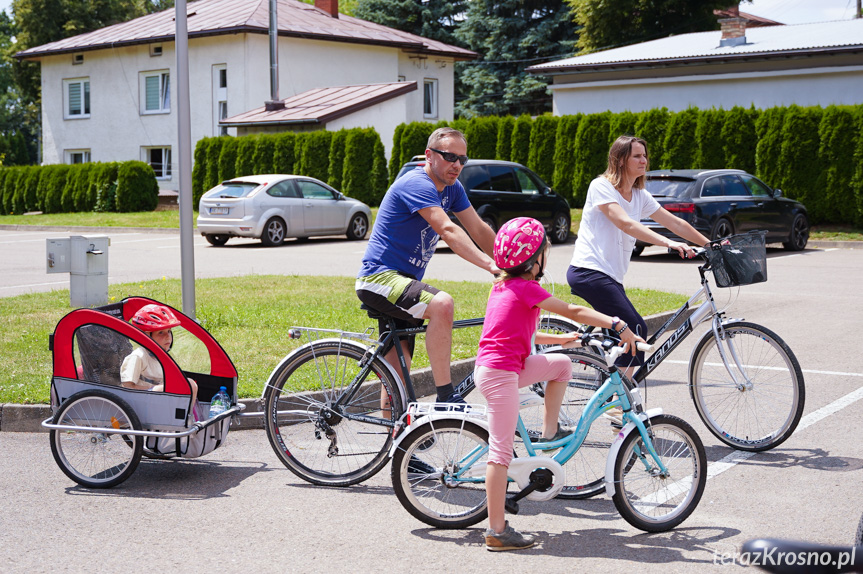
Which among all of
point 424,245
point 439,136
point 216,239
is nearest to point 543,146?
point 216,239

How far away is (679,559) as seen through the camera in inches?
167

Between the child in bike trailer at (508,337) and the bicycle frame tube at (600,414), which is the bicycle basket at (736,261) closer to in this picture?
the bicycle frame tube at (600,414)

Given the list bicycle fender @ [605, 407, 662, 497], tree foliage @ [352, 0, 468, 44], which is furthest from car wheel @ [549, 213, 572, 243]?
tree foliage @ [352, 0, 468, 44]

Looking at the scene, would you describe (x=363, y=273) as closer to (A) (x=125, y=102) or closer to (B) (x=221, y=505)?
(B) (x=221, y=505)

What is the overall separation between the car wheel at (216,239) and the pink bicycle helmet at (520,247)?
63.7 feet

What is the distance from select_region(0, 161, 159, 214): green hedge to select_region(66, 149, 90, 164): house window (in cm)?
903

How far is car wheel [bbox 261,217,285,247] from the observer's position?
22.4 m

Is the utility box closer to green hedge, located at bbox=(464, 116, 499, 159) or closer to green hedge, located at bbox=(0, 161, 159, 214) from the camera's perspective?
green hedge, located at bbox=(464, 116, 499, 159)

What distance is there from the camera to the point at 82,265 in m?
9.33

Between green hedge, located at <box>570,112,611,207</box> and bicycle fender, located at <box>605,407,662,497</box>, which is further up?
green hedge, located at <box>570,112,611,207</box>

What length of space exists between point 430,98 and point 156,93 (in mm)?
13186

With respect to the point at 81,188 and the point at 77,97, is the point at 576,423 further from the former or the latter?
the point at 77,97

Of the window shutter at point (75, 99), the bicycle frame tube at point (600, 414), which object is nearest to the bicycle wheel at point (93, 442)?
the bicycle frame tube at point (600, 414)

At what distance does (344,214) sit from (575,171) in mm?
7074
